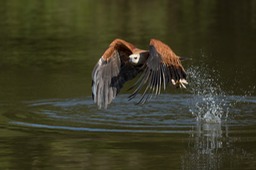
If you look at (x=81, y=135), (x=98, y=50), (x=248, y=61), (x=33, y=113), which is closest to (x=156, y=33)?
(x=98, y=50)

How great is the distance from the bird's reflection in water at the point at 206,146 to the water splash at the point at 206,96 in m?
0.54

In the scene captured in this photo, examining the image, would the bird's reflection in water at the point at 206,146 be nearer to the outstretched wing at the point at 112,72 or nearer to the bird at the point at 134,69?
the bird at the point at 134,69

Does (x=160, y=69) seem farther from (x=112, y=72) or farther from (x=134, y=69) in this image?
(x=134, y=69)

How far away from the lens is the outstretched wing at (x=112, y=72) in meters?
11.1

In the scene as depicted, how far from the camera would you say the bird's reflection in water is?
30.9 ft

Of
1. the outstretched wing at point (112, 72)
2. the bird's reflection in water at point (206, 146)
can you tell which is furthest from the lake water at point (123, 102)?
the outstretched wing at point (112, 72)

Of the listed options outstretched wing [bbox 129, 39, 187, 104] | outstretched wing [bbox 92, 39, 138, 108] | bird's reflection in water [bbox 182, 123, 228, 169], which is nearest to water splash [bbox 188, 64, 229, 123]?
bird's reflection in water [bbox 182, 123, 228, 169]

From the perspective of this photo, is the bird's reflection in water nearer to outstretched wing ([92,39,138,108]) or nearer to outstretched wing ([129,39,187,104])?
outstretched wing ([129,39,187,104])

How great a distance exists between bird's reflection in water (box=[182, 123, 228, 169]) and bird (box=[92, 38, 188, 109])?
2.19ft

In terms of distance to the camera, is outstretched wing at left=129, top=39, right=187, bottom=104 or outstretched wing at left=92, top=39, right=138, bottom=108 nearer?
outstretched wing at left=129, top=39, right=187, bottom=104

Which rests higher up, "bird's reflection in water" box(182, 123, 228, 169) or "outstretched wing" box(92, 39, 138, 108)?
"outstretched wing" box(92, 39, 138, 108)

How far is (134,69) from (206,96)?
8.81 feet

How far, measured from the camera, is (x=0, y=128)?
1157 centimetres

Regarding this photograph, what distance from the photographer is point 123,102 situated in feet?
44.2
